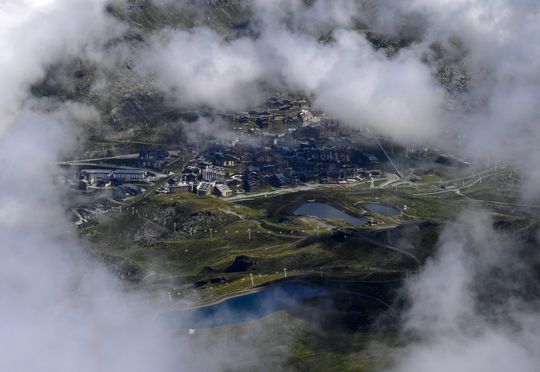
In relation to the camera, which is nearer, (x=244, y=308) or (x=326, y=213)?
(x=244, y=308)

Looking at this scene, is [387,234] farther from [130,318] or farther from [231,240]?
[130,318]

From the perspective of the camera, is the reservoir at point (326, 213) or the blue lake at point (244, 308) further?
the reservoir at point (326, 213)

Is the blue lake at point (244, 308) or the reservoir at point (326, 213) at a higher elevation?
the reservoir at point (326, 213)

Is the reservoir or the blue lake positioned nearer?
the blue lake

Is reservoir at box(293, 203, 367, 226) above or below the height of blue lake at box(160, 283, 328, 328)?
above

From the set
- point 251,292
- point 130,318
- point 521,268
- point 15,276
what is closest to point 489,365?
point 521,268
